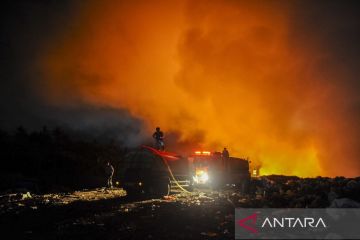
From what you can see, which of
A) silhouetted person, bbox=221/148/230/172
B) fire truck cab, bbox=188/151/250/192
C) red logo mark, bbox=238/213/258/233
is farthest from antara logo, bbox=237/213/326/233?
silhouetted person, bbox=221/148/230/172

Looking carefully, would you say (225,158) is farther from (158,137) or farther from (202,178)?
(158,137)

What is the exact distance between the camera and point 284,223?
945 centimetres

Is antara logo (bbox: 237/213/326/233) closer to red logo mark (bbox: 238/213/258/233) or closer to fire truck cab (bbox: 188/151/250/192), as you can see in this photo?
red logo mark (bbox: 238/213/258/233)


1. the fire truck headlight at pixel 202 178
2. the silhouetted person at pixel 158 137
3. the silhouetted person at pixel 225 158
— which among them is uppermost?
the silhouetted person at pixel 158 137

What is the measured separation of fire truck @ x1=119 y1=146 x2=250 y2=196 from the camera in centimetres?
1569

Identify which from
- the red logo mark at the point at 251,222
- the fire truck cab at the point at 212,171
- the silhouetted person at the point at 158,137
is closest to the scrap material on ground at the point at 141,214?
the red logo mark at the point at 251,222

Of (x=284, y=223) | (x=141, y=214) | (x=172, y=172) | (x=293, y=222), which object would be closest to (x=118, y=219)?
(x=141, y=214)

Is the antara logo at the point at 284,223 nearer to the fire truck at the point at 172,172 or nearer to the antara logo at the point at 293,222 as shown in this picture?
the antara logo at the point at 293,222

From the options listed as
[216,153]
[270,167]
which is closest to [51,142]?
[270,167]

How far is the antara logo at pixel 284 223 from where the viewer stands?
908cm

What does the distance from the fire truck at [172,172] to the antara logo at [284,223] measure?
6526mm

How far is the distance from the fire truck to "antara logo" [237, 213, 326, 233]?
6.53 metres

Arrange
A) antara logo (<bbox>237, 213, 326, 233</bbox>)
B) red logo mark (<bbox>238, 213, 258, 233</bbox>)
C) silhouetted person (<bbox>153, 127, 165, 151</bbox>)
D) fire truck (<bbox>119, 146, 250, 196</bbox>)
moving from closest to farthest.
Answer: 1. red logo mark (<bbox>238, 213, 258, 233</bbox>)
2. antara logo (<bbox>237, 213, 326, 233</bbox>)
3. fire truck (<bbox>119, 146, 250, 196</bbox>)
4. silhouetted person (<bbox>153, 127, 165, 151</bbox>)

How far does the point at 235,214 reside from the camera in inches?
428
